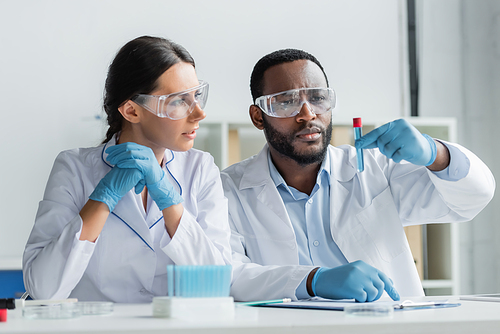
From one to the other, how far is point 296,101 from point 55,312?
1.15 metres

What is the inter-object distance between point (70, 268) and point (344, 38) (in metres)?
2.53

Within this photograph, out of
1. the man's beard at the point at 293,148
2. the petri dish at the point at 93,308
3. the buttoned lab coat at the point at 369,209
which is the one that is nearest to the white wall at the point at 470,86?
the buttoned lab coat at the point at 369,209

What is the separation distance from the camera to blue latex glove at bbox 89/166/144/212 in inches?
51.7

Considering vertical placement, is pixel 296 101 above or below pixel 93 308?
above

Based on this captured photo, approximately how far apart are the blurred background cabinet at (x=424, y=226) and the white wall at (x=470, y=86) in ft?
1.22

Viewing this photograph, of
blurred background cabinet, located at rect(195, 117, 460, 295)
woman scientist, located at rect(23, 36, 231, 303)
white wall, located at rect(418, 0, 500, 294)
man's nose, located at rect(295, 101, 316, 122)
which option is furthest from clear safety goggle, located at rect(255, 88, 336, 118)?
white wall, located at rect(418, 0, 500, 294)

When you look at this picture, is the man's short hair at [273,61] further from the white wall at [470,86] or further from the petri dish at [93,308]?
the white wall at [470,86]

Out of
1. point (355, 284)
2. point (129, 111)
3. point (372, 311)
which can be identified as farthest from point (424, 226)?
point (372, 311)

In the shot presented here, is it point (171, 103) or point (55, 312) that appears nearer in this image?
point (55, 312)

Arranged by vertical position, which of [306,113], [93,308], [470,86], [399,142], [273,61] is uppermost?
[470,86]

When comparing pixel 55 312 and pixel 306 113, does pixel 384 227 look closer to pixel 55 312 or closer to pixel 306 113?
pixel 306 113

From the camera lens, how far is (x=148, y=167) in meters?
1.34

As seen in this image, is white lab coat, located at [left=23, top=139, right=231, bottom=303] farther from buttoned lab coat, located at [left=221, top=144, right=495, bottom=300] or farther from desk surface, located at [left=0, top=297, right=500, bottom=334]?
desk surface, located at [left=0, top=297, right=500, bottom=334]

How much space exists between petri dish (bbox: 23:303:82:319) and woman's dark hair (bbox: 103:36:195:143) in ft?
2.59
